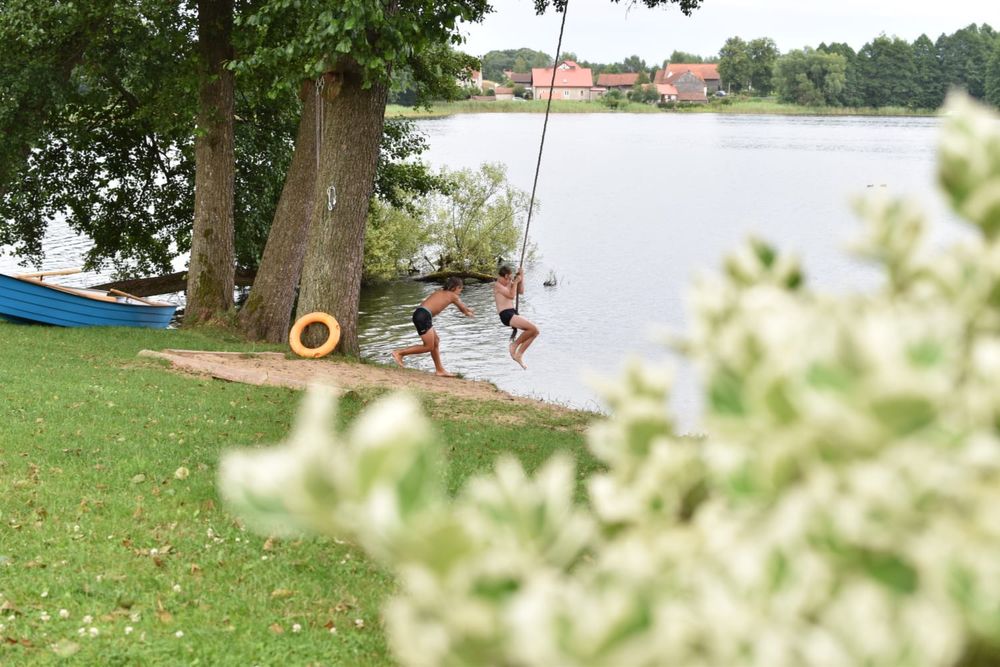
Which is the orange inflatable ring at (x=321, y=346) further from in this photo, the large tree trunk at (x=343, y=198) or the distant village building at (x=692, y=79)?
the distant village building at (x=692, y=79)

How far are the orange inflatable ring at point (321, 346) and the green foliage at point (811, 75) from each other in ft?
270

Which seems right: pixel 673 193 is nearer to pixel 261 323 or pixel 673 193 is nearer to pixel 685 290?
pixel 261 323

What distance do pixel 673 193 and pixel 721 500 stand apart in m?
52.3

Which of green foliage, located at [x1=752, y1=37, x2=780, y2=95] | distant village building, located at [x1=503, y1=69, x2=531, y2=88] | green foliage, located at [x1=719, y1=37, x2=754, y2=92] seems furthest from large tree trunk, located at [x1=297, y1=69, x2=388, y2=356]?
distant village building, located at [x1=503, y1=69, x2=531, y2=88]

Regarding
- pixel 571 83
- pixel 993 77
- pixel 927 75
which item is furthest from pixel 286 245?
pixel 571 83

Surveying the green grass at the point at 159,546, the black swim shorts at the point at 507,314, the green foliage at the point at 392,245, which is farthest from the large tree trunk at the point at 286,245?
the green foliage at the point at 392,245

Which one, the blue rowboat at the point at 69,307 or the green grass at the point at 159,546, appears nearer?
the green grass at the point at 159,546

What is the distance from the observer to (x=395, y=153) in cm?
2462

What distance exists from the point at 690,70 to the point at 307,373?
130 meters

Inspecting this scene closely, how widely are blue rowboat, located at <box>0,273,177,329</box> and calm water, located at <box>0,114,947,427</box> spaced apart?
22.3 feet

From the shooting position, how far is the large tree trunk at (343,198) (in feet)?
49.5

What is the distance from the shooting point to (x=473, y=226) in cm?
3772

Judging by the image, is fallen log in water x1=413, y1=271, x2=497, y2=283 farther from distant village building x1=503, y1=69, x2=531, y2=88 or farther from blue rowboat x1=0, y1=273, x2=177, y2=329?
distant village building x1=503, y1=69, x2=531, y2=88

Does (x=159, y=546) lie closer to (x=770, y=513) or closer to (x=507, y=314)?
(x=770, y=513)
